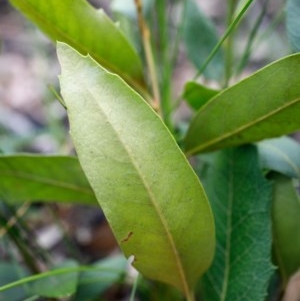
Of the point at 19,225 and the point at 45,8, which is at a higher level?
the point at 45,8

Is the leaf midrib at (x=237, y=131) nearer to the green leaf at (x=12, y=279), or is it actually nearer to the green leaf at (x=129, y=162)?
the green leaf at (x=129, y=162)

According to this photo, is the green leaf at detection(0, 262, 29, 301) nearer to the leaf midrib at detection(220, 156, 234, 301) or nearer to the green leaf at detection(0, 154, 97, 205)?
the green leaf at detection(0, 154, 97, 205)

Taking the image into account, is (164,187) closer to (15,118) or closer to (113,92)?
(113,92)

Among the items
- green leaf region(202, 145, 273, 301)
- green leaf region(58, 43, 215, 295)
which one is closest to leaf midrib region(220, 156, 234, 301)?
green leaf region(202, 145, 273, 301)

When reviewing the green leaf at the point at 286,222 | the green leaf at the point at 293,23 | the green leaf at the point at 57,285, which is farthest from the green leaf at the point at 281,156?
the green leaf at the point at 57,285

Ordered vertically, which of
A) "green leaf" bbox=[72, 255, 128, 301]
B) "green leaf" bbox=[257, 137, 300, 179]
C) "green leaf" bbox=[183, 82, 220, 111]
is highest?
"green leaf" bbox=[183, 82, 220, 111]

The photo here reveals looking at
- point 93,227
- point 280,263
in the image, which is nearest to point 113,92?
point 280,263

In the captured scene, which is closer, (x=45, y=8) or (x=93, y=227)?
(x=45, y=8)
